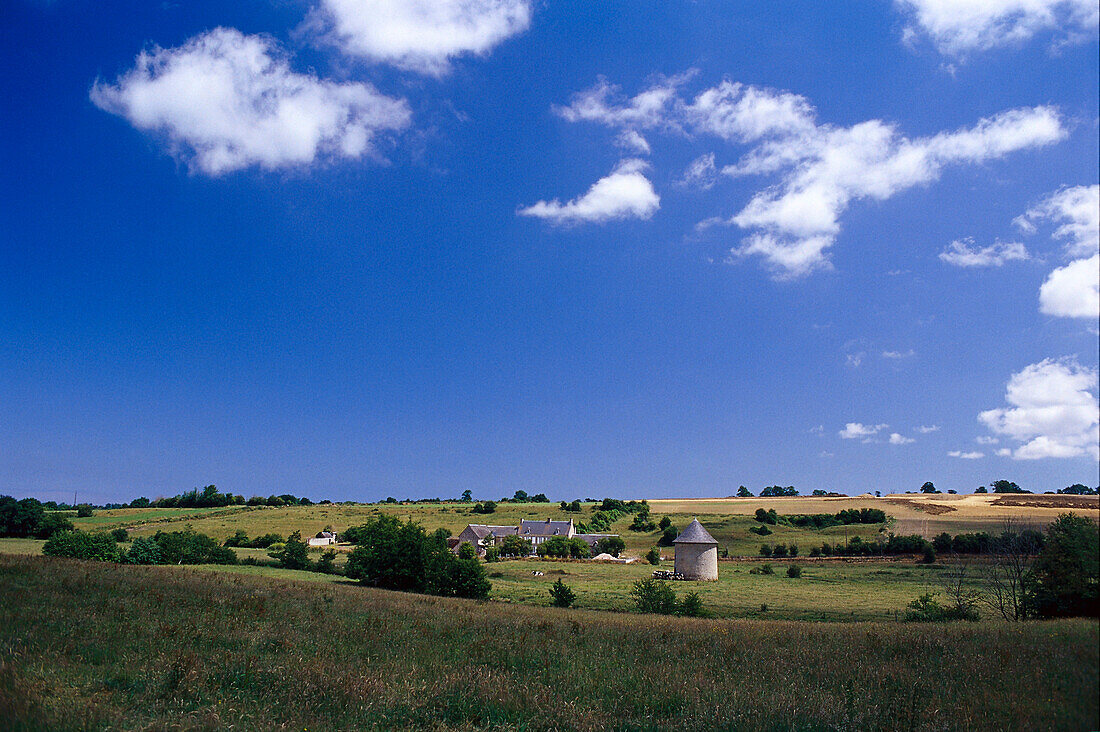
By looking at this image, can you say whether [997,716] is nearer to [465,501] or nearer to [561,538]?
[561,538]

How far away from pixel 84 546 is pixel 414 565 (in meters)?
29.2

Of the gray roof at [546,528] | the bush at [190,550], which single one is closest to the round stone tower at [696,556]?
the gray roof at [546,528]

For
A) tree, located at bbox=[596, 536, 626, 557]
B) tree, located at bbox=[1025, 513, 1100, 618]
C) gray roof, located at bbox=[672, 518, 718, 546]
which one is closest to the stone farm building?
tree, located at bbox=[596, 536, 626, 557]

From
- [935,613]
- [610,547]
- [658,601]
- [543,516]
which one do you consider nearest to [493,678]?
[658,601]

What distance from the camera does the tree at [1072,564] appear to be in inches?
179

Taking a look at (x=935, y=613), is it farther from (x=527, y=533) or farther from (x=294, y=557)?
(x=527, y=533)

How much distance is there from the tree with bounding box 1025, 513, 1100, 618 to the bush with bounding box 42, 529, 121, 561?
5972cm

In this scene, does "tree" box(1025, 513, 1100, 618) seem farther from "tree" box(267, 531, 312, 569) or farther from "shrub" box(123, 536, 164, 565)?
"tree" box(267, 531, 312, 569)

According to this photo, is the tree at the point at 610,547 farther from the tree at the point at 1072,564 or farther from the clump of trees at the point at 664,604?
the tree at the point at 1072,564

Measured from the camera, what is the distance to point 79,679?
673 cm

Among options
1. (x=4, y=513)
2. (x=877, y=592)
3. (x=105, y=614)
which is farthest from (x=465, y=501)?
(x=105, y=614)

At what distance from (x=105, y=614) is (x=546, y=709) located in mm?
8708

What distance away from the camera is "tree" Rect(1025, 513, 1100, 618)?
456cm

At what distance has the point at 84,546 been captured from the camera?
49688 mm
